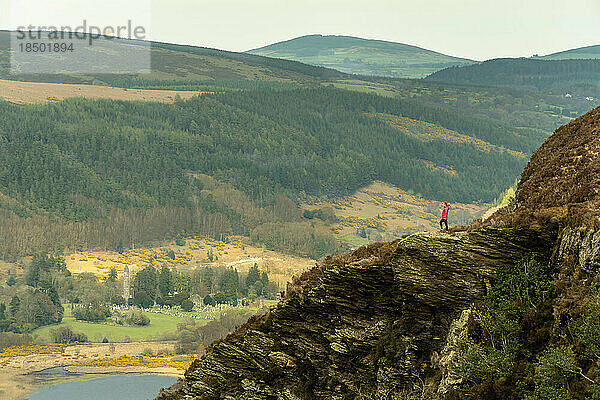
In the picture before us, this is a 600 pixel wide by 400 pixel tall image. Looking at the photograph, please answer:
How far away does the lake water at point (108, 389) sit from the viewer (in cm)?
17612

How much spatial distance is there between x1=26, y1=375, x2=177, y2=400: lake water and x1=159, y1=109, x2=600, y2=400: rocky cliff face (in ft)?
462

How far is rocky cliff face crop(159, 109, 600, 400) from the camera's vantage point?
100 feet

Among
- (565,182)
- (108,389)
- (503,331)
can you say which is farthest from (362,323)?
(108,389)

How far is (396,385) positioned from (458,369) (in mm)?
4566

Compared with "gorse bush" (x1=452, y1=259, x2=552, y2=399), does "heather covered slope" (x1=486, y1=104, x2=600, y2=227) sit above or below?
above

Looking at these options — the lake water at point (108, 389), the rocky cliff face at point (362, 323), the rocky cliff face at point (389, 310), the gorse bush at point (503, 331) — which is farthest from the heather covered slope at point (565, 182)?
the lake water at point (108, 389)

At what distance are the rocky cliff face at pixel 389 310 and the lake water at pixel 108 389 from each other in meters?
141

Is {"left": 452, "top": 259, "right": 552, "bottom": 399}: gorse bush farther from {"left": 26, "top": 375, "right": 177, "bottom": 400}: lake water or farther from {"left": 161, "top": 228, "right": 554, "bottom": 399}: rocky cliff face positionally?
{"left": 26, "top": 375, "right": 177, "bottom": 400}: lake water

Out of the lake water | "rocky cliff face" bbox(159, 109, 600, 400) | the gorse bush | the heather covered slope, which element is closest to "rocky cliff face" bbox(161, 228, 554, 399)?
"rocky cliff face" bbox(159, 109, 600, 400)

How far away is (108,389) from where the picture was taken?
187000 millimetres

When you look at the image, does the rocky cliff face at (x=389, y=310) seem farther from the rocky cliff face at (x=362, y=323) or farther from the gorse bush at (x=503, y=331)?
the gorse bush at (x=503, y=331)

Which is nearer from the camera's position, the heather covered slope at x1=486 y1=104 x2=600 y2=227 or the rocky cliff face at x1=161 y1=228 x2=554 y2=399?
the heather covered slope at x1=486 y1=104 x2=600 y2=227

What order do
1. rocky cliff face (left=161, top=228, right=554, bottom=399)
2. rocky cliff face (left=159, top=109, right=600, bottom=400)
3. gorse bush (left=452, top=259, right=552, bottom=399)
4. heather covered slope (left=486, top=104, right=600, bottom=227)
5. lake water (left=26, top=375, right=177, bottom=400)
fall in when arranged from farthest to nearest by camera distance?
1. lake water (left=26, top=375, right=177, bottom=400)
2. rocky cliff face (left=161, top=228, right=554, bottom=399)
3. heather covered slope (left=486, top=104, right=600, bottom=227)
4. rocky cliff face (left=159, top=109, right=600, bottom=400)
5. gorse bush (left=452, top=259, right=552, bottom=399)

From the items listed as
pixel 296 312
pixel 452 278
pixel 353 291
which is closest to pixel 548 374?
pixel 452 278
